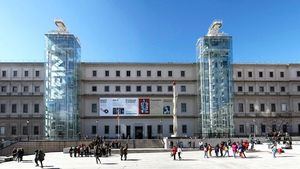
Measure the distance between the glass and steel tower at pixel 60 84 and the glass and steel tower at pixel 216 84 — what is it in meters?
22.3

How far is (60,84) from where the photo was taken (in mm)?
71188

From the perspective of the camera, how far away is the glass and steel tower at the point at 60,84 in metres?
70.4

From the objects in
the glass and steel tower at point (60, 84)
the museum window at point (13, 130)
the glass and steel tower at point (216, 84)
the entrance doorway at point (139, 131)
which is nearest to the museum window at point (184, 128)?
the glass and steel tower at point (216, 84)

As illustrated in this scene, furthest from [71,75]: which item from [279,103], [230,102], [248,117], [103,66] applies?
[279,103]

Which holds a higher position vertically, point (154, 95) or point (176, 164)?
point (154, 95)

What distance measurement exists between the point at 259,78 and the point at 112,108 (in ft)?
90.4

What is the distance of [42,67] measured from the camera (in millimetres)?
76000

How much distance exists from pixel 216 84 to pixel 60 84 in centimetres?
2640

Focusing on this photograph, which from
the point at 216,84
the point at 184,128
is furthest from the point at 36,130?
the point at 216,84

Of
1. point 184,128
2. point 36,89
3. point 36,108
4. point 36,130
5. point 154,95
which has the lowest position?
point 36,130

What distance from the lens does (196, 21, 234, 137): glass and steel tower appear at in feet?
241

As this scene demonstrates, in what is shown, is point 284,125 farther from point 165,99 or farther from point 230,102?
point 165,99

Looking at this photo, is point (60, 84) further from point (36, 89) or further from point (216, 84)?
point (216, 84)

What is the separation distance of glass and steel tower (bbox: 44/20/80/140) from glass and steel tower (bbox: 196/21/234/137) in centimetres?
2228
